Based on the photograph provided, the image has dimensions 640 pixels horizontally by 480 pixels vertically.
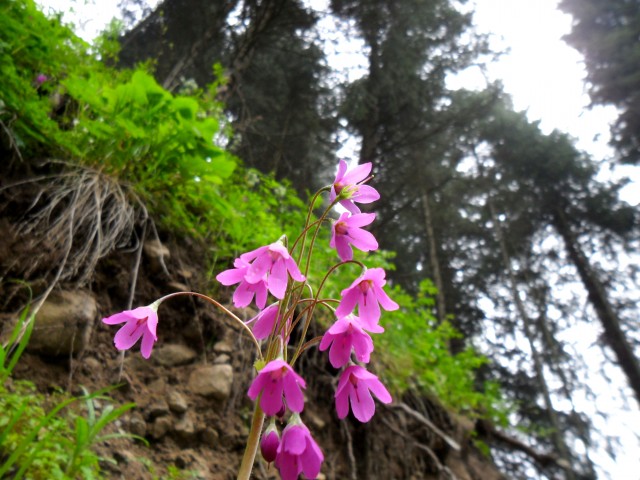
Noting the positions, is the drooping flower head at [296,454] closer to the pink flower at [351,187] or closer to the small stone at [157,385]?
the pink flower at [351,187]

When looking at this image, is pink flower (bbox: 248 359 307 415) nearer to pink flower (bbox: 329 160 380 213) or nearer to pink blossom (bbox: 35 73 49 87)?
pink flower (bbox: 329 160 380 213)

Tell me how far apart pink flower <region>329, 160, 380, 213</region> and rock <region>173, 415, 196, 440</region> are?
1.86 meters

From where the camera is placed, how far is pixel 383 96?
33.3ft

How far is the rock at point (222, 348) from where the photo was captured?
288cm

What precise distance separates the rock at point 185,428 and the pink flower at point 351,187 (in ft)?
6.09

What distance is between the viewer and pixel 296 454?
83cm

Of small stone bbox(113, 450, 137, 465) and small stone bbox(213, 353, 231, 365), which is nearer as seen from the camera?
small stone bbox(113, 450, 137, 465)

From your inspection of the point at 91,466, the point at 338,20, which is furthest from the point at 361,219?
the point at 338,20

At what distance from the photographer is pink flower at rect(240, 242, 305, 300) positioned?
949 mm

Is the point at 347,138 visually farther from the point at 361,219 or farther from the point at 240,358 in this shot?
the point at 361,219

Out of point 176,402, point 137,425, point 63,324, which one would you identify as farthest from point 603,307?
point 63,324

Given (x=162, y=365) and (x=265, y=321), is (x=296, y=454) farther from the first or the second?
(x=162, y=365)

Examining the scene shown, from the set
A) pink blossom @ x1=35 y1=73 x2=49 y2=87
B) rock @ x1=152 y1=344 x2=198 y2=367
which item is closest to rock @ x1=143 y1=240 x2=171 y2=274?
rock @ x1=152 y1=344 x2=198 y2=367

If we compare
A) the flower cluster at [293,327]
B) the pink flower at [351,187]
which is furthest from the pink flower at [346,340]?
the pink flower at [351,187]
